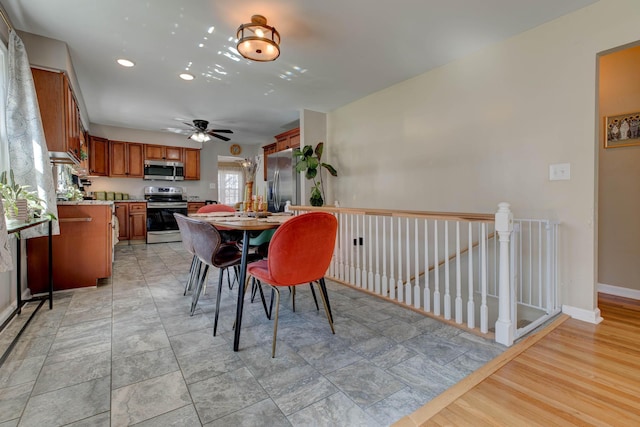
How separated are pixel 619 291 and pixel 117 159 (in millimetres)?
8168

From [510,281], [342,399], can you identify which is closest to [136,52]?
[342,399]

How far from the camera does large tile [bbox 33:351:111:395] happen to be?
1.52 m

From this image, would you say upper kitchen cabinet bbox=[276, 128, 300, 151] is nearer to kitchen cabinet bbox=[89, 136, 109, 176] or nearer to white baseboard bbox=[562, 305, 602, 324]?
kitchen cabinet bbox=[89, 136, 109, 176]

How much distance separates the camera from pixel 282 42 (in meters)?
2.83

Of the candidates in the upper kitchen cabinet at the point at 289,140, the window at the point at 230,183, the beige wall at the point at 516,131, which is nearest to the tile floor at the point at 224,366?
the beige wall at the point at 516,131

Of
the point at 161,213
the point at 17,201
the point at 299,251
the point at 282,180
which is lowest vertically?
the point at 299,251

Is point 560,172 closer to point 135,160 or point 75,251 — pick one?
point 75,251

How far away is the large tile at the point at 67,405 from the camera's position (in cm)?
127

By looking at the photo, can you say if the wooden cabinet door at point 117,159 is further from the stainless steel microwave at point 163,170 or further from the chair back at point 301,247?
the chair back at point 301,247

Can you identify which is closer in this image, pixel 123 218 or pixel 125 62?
pixel 125 62

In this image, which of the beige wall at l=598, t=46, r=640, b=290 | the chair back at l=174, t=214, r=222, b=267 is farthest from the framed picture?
the chair back at l=174, t=214, r=222, b=267

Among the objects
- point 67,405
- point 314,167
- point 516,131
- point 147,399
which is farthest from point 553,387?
point 314,167

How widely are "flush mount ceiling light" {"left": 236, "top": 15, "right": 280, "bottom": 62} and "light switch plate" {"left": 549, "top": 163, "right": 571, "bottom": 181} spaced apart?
8.33 feet

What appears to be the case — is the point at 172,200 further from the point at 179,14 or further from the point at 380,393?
the point at 380,393
